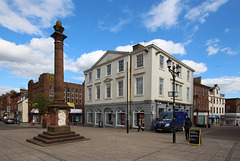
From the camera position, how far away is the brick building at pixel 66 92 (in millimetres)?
40306

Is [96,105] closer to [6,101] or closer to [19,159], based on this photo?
[19,159]

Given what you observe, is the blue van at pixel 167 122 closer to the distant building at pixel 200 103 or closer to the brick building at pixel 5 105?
the distant building at pixel 200 103

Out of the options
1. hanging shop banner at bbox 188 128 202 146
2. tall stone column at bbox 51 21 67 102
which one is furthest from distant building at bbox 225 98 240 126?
tall stone column at bbox 51 21 67 102

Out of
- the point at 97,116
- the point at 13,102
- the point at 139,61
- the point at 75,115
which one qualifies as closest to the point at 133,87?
the point at 139,61

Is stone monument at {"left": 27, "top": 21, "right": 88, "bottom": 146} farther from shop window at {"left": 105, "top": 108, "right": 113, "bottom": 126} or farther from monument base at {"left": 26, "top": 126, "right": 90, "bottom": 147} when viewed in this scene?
shop window at {"left": 105, "top": 108, "right": 113, "bottom": 126}

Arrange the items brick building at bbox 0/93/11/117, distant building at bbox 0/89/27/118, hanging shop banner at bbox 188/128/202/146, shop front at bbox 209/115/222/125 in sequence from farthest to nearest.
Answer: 1. brick building at bbox 0/93/11/117
2. distant building at bbox 0/89/27/118
3. shop front at bbox 209/115/222/125
4. hanging shop banner at bbox 188/128/202/146

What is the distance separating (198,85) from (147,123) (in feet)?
80.5

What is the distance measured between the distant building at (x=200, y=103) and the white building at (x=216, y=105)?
4.52 meters

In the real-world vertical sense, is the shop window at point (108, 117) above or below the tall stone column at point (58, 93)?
below

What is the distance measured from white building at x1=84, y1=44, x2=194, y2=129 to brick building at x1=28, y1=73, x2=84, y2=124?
12.8m

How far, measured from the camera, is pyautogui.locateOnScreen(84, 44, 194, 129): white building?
21594 millimetres

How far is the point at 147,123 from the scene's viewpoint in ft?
68.8

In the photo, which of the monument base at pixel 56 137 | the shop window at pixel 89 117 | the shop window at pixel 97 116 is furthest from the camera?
the shop window at pixel 89 117

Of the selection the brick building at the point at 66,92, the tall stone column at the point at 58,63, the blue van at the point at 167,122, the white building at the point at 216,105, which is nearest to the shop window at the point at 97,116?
the blue van at the point at 167,122
